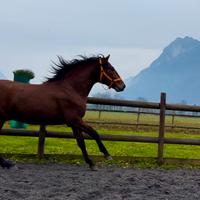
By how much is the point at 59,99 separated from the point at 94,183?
2.23 m

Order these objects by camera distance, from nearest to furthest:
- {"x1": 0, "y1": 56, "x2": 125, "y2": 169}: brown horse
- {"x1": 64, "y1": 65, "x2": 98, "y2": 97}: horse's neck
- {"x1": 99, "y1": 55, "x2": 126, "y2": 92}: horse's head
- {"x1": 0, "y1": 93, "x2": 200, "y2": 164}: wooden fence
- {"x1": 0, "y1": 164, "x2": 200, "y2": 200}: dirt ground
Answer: {"x1": 0, "y1": 164, "x2": 200, "y2": 200}: dirt ground
{"x1": 0, "y1": 56, "x2": 125, "y2": 169}: brown horse
{"x1": 64, "y1": 65, "x2": 98, "y2": 97}: horse's neck
{"x1": 99, "y1": 55, "x2": 126, "y2": 92}: horse's head
{"x1": 0, "y1": 93, "x2": 200, "y2": 164}: wooden fence

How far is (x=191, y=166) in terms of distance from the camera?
9914mm

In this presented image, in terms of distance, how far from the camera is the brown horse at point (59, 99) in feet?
28.6

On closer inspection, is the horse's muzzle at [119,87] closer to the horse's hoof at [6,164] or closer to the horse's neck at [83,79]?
the horse's neck at [83,79]

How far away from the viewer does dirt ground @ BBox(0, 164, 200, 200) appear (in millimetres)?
6082

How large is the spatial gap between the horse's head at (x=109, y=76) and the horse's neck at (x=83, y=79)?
5.7 inches

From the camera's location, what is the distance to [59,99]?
883 centimetres

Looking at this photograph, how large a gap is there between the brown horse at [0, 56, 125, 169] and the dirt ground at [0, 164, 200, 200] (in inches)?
20.8

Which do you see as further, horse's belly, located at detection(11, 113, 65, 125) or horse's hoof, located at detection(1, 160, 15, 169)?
horse's belly, located at detection(11, 113, 65, 125)

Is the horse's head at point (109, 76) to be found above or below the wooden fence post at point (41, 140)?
above

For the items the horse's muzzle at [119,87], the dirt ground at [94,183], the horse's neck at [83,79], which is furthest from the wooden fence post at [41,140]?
the horse's muzzle at [119,87]

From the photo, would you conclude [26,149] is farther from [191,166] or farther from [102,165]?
[191,166]

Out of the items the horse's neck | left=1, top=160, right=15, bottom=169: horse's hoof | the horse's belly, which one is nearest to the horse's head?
the horse's neck

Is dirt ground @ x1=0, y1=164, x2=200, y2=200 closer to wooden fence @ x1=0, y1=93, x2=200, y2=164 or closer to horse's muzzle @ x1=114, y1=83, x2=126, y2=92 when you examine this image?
wooden fence @ x1=0, y1=93, x2=200, y2=164
